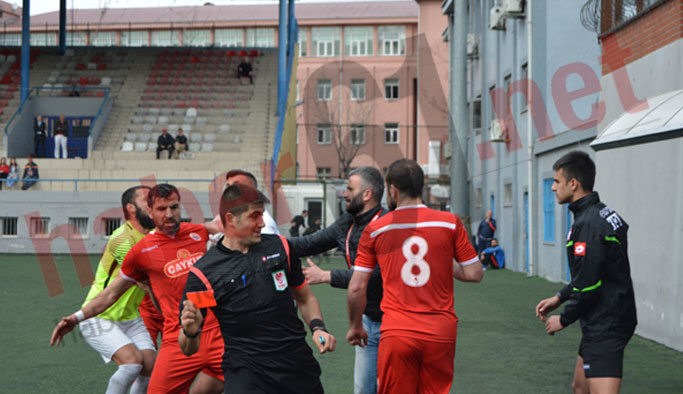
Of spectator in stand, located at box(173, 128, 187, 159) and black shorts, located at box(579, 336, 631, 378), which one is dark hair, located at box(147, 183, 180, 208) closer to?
black shorts, located at box(579, 336, 631, 378)

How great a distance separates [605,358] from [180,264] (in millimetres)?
2884

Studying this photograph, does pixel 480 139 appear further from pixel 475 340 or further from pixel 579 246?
pixel 579 246

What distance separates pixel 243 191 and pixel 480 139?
2722 centimetres

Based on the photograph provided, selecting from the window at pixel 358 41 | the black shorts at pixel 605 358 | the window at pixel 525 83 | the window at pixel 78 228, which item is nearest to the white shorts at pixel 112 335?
the black shorts at pixel 605 358

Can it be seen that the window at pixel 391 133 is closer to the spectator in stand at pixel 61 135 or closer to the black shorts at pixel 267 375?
the spectator in stand at pixel 61 135

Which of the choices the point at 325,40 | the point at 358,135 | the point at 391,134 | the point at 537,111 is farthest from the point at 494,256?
the point at 325,40

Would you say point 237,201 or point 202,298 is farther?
point 237,201

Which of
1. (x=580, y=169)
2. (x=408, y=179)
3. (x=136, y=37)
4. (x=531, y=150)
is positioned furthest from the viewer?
Answer: (x=136, y=37)

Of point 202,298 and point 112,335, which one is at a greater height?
point 202,298

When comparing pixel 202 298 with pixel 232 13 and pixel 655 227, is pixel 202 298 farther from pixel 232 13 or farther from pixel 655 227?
pixel 232 13

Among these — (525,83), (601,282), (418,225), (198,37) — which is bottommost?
(601,282)

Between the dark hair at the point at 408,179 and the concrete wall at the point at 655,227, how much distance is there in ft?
18.7

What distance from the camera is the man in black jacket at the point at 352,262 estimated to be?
5641 mm

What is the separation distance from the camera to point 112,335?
625 cm
